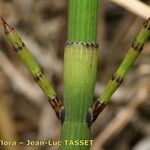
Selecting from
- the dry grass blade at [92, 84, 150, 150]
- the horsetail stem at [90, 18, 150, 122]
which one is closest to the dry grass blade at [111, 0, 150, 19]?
the horsetail stem at [90, 18, 150, 122]

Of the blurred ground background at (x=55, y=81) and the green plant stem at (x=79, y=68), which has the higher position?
the blurred ground background at (x=55, y=81)

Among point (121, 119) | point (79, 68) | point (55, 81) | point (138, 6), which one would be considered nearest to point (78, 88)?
point (79, 68)

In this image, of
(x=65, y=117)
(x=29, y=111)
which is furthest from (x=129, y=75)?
(x=65, y=117)

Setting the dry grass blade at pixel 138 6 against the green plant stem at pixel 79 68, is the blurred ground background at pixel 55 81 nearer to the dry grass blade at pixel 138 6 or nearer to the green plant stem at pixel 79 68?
the dry grass blade at pixel 138 6

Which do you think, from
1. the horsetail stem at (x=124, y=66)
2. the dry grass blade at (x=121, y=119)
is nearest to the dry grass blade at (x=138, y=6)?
the horsetail stem at (x=124, y=66)

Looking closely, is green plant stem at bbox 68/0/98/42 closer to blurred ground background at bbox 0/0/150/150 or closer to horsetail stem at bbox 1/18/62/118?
horsetail stem at bbox 1/18/62/118

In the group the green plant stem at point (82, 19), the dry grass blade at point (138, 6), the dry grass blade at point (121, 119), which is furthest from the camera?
the dry grass blade at point (121, 119)

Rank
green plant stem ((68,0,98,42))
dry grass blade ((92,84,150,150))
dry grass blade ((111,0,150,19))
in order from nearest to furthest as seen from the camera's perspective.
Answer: green plant stem ((68,0,98,42)), dry grass blade ((111,0,150,19)), dry grass blade ((92,84,150,150))
